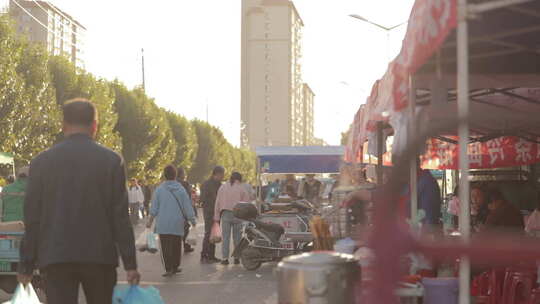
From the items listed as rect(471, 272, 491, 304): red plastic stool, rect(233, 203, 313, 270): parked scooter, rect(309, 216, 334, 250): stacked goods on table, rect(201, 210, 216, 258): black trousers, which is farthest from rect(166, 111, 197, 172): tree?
rect(309, 216, 334, 250): stacked goods on table

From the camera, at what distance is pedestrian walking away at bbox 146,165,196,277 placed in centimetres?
1259

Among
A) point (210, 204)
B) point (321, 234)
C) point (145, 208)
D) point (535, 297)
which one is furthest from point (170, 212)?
point (145, 208)

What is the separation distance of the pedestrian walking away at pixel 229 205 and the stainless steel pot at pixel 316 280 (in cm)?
1159

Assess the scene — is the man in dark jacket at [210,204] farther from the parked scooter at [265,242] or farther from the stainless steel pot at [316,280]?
the stainless steel pot at [316,280]

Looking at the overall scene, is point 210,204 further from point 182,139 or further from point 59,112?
point 182,139

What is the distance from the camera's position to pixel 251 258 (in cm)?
→ 1462

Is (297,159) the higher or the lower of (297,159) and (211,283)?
the higher

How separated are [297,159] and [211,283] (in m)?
11.9

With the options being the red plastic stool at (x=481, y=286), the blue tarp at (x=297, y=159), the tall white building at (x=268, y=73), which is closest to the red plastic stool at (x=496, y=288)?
the red plastic stool at (x=481, y=286)

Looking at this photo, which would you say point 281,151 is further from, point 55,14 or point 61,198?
point 55,14

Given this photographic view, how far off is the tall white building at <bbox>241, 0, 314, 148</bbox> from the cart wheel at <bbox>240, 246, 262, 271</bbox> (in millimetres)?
154097

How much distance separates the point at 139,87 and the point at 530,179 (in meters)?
49.7

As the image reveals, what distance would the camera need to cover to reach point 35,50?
41.8 metres

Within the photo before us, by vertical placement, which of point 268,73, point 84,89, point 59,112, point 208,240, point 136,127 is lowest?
point 208,240
